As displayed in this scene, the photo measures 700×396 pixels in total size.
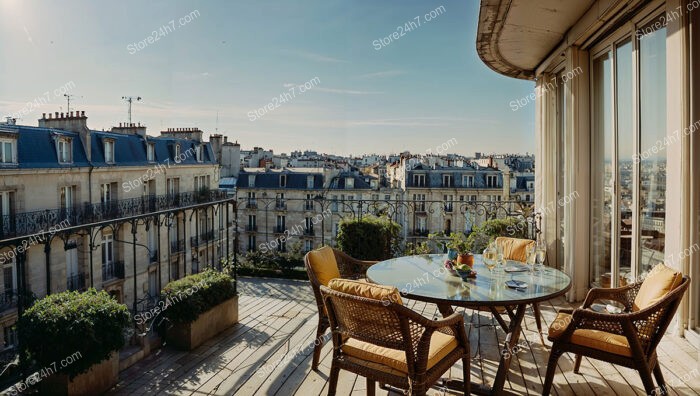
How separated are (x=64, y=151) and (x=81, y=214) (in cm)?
245

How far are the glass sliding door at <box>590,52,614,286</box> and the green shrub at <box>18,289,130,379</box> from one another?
4.26 metres

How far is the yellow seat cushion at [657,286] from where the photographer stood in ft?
7.79

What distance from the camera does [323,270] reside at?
3.17 m

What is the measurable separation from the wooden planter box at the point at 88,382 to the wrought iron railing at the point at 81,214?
10272mm

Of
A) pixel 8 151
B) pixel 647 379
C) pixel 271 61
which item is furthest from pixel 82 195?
pixel 647 379

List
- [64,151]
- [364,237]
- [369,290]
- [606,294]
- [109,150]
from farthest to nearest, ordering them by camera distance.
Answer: [109,150]
[64,151]
[364,237]
[606,294]
[369,290]

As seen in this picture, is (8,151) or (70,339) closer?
(70,339)

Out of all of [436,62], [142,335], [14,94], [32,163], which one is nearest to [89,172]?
[32,163]

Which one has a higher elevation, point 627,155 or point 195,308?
point 627,155

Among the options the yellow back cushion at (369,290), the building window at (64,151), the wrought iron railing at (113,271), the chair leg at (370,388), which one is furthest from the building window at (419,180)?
the yellow back cushion at (369,290)

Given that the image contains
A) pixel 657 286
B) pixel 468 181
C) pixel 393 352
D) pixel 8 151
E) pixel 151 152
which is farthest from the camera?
pixel 468 181

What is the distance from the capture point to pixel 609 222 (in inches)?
167

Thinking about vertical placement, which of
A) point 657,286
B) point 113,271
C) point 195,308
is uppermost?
point 657,286

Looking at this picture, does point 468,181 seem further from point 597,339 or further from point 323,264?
point 597,339
